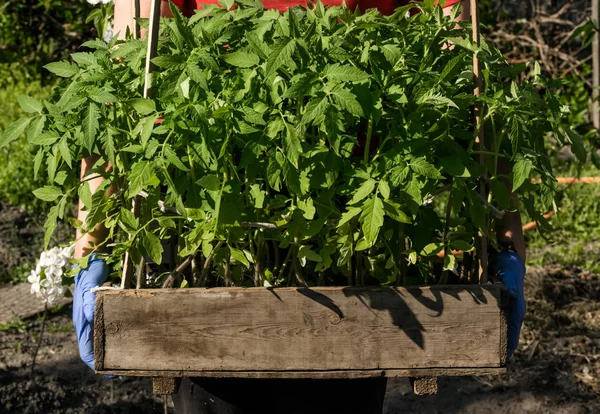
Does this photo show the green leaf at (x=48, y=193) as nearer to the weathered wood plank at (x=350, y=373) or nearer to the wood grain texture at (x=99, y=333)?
the wood grain texture at (x=99, y=333)

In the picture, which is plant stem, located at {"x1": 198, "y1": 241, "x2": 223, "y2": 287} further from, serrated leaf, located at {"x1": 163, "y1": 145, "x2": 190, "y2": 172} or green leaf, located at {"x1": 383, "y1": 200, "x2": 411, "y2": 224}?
green leaf, located at {"x1": 383, "y1": 200, "x2": 411, "y2": 224}

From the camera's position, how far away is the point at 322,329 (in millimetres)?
1783

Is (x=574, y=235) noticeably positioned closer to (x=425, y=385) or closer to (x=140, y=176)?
(x=425, y=385)

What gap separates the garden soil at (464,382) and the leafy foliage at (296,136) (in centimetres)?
191

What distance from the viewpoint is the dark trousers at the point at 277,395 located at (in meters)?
2.08

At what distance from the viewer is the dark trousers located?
6.82ft

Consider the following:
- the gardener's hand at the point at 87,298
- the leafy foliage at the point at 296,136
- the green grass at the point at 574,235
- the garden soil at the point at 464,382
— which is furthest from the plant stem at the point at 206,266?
the green grass at the point at 574,235

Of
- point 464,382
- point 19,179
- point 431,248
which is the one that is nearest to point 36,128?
point 431,248

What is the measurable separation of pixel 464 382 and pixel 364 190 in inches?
92.7

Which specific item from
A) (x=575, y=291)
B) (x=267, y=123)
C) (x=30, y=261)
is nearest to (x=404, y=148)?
(x=267, y=123)

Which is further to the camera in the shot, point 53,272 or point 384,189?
point 53,272

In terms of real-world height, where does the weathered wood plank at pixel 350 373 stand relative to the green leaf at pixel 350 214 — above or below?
below

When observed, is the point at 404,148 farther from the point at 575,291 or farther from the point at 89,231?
the point at 575,291

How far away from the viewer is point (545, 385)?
367 cm
